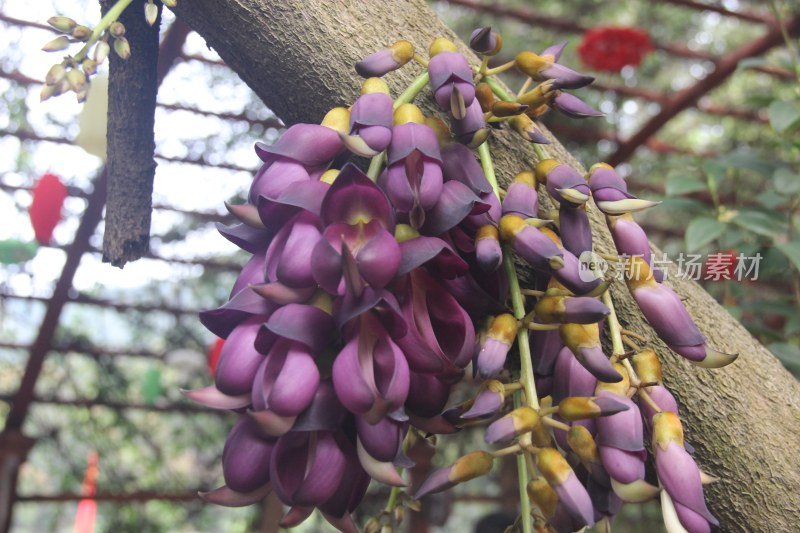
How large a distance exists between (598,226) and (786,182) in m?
0.84

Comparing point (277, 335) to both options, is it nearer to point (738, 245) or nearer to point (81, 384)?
point (738, 245)

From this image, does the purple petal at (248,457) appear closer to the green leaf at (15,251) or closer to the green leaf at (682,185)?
the green leaf at (682,185)

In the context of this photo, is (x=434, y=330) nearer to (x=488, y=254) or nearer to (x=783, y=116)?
(x=488, y=254)

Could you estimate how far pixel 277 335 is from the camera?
12.3 inches

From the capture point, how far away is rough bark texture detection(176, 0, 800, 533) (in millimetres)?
456

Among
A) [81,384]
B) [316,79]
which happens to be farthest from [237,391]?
[81,384]

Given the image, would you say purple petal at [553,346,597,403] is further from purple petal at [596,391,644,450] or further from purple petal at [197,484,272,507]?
purple petal at [197,484,272,507]

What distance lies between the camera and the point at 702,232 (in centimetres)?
112

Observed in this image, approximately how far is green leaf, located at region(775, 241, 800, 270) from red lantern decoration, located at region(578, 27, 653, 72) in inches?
44.3

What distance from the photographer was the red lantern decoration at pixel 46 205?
1.64 m

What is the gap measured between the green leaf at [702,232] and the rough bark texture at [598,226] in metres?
0.63

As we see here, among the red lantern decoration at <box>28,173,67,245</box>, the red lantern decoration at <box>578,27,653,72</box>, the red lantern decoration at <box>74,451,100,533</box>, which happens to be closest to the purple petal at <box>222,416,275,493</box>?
the red lantern decoration at <box>28,173,67,245</box>

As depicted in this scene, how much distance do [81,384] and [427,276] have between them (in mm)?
2078

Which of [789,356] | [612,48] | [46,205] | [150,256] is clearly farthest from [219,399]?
[612,48]
